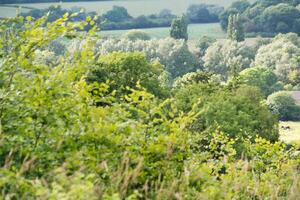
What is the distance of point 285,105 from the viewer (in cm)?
12056

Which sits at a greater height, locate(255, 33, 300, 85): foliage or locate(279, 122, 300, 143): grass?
locate(255, 33, 300, 85): foliage

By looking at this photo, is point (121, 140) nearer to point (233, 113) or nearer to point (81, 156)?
point (81, 156)

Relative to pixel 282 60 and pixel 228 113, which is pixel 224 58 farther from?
pixel 228 113

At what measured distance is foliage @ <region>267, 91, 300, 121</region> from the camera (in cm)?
11969

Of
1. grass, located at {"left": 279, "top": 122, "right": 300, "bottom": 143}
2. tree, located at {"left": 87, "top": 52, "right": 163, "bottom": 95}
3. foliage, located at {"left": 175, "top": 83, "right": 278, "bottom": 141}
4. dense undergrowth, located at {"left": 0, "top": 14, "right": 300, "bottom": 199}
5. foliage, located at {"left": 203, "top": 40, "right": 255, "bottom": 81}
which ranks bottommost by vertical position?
grass, located at {"left": 279, "top": 122, "right": 300, "bottom": 143}

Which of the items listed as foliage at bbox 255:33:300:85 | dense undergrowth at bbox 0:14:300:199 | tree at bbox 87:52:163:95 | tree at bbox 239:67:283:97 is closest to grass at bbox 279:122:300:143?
tree at bbox 239:67:283:97

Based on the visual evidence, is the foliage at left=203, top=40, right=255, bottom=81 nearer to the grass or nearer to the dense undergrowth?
the grass

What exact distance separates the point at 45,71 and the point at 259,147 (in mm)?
Answer: 10776

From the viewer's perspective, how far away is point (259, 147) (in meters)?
18.6

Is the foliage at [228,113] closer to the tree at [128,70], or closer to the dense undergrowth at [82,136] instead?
the tree at [128,70]

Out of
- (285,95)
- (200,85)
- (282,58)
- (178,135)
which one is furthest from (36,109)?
(282,58)

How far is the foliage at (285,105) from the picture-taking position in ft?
393

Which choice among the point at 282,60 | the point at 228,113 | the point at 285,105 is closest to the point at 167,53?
the point at 282,60

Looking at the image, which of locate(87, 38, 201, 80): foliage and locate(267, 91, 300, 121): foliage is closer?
locate(267, 91, 300, 121): foliage
